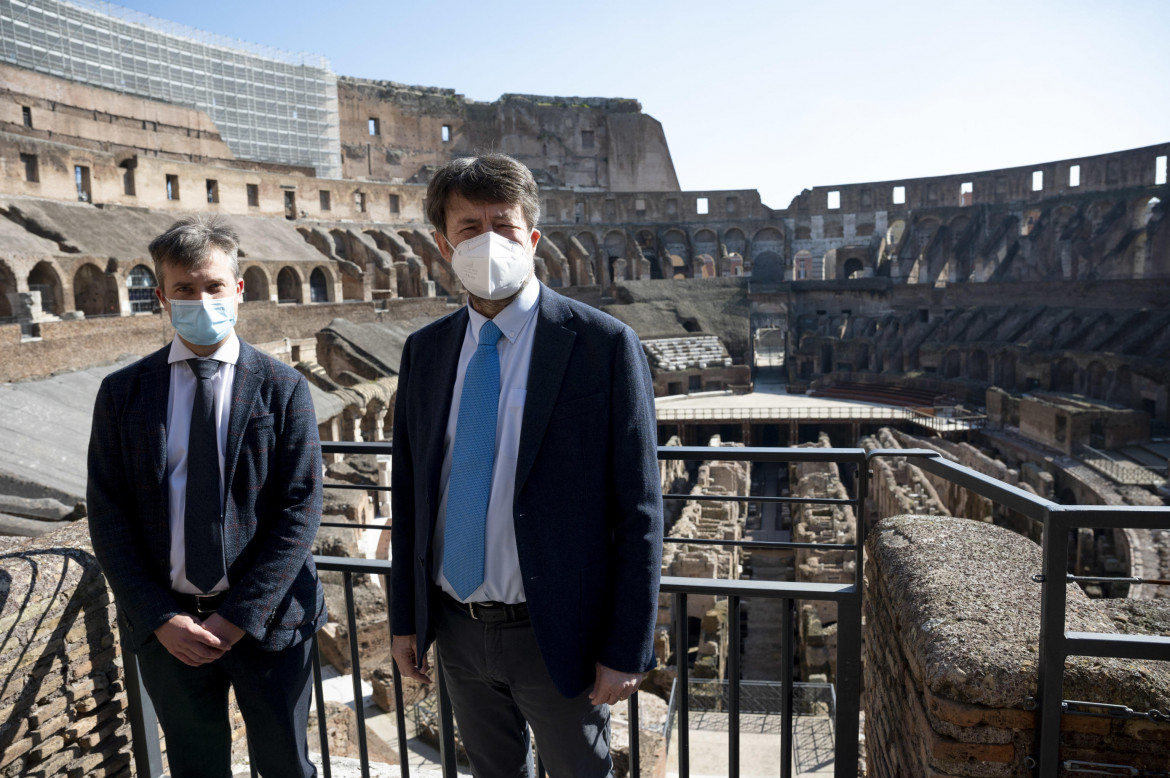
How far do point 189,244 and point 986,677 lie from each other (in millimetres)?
2957

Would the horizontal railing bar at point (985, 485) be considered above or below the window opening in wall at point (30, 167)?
below

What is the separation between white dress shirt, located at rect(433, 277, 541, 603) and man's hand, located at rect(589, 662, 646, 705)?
31 cm

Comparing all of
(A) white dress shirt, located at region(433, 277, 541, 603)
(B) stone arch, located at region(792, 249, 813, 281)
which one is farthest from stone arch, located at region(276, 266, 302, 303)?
(A) white dress shirt, located at region(433, 277, 541, 603)

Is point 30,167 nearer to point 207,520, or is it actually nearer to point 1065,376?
point 207,520

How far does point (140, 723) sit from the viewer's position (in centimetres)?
325

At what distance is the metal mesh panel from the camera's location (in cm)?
3153

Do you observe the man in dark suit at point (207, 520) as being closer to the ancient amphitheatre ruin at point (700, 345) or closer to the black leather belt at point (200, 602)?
the black leather belt at point (200, 602)

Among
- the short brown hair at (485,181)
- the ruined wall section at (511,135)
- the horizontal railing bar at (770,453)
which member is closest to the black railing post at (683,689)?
the horizontal railing bar at (770,453)

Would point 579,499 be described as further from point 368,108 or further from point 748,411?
point 368,108

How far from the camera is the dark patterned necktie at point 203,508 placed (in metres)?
2.55

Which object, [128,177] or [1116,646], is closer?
[1116,646]

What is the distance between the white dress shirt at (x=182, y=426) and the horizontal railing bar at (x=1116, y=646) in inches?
105

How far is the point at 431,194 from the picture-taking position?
2.34 meters

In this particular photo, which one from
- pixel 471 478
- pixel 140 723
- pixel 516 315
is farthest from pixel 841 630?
pixel 140 723
